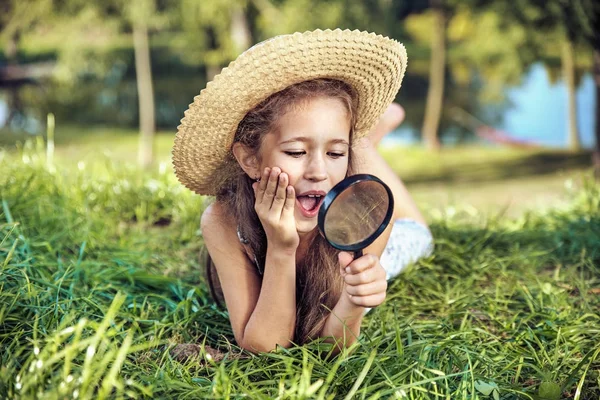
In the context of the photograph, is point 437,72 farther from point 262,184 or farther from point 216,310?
point 262,184

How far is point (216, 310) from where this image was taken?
3.27 m

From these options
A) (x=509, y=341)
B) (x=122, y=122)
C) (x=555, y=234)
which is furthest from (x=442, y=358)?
(x=122, y=122)

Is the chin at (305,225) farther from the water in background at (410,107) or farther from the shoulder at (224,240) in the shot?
the water in background at (410,107)

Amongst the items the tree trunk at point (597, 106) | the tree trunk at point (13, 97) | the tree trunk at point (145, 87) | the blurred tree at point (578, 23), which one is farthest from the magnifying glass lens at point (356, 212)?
the tree trunk at point (13, 97)

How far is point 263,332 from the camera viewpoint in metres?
2.71

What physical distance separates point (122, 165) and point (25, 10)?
9865 mm

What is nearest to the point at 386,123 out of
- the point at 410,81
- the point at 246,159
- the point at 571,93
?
the point at 246,159

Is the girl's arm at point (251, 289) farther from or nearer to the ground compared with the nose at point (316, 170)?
nearer to the ground

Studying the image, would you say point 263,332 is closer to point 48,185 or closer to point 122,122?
point 48,185

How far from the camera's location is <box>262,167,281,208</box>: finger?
96.9 inches

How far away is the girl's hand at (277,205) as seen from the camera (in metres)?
2.46

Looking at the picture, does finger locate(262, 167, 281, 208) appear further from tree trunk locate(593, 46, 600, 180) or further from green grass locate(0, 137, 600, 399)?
tree trunk locate(593, 46, 600, 180)

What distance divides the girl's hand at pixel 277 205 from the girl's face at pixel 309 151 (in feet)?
0.24

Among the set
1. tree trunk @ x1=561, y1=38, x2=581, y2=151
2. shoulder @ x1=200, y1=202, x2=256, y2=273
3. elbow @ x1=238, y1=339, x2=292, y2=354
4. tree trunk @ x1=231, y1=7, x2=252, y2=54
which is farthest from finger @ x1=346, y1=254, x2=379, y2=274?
tree trunk @ x1=561, y1=38, x2=581, y2=151
